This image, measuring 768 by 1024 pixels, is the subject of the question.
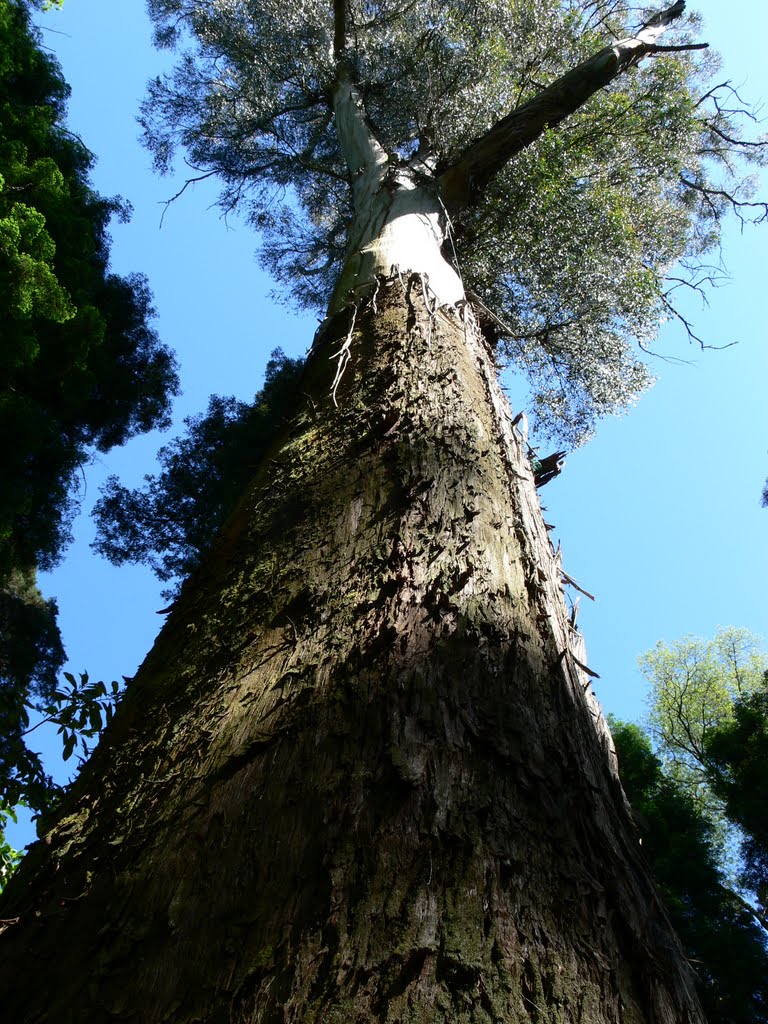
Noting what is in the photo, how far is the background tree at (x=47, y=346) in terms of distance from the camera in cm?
686

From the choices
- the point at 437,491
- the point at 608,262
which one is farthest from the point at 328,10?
the point at 437,491

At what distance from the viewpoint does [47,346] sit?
8.09 meters

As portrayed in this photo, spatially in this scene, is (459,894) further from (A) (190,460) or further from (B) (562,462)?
(A) (190,460)

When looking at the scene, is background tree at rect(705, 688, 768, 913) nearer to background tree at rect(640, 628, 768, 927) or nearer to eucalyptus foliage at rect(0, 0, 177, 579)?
background tree at rect(640, 628, 768, 927)

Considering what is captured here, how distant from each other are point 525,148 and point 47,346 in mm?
5706

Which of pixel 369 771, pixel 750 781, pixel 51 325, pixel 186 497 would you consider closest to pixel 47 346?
pixel 51 325

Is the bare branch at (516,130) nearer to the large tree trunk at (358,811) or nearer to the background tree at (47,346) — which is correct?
the background tree at (47,346)

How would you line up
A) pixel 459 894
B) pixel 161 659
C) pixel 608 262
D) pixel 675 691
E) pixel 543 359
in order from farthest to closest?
pixel 675 691 → pixel 543 359 → pixel 608 262 → pixel 161 659 → pixel 459 894

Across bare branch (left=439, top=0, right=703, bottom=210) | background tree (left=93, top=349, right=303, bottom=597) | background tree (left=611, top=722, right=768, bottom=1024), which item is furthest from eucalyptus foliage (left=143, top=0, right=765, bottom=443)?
background tree (left=611, top=722, right=768, bottom=1024)

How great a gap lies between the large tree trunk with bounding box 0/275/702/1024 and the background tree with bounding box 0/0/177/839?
4579mm

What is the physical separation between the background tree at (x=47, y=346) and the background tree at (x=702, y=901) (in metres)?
8.08

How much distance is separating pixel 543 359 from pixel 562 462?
265 inches

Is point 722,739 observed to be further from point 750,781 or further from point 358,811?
point 358,811

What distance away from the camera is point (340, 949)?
0.96 meters
